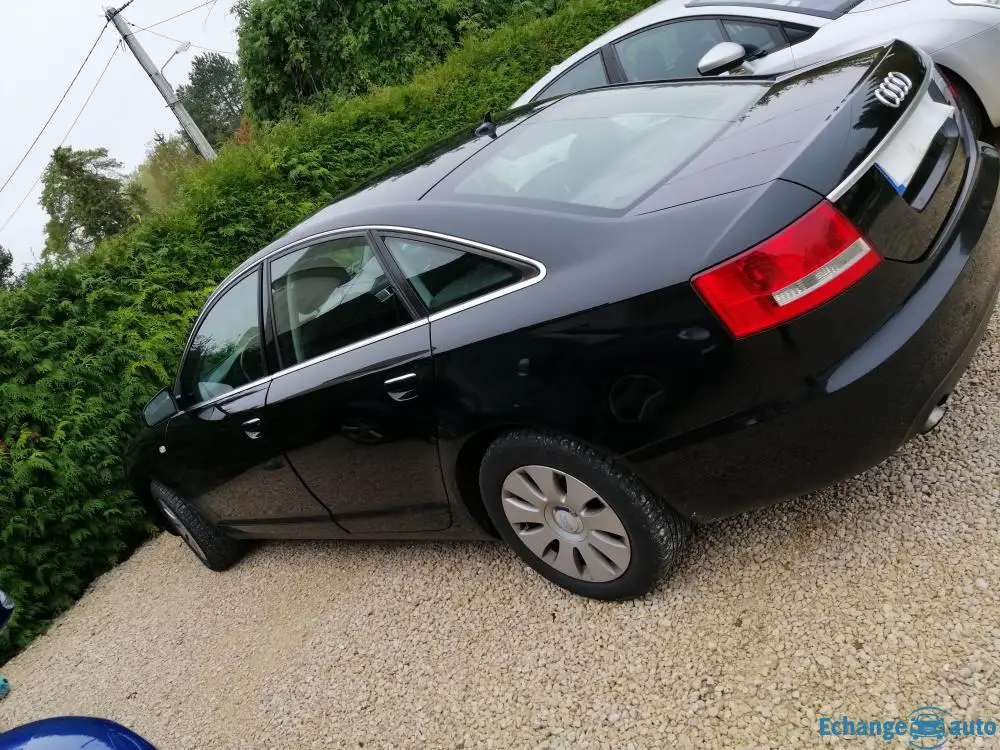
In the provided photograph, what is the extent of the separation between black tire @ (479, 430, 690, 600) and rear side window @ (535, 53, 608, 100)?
3756mm

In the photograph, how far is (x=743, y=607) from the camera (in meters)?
2.30

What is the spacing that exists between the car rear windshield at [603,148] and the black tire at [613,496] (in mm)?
701

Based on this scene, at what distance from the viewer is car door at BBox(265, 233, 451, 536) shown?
2418 millimetres

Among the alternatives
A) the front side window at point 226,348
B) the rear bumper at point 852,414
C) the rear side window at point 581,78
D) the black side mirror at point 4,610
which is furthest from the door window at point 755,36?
the black side mirror at point 4,610

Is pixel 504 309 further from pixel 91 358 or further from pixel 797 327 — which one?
pixel 91 358

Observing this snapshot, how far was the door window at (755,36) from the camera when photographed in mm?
4441

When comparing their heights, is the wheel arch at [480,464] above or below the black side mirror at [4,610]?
below

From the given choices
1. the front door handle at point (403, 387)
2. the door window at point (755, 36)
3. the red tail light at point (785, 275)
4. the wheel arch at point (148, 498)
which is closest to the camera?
the red tail light at point (785, 275)

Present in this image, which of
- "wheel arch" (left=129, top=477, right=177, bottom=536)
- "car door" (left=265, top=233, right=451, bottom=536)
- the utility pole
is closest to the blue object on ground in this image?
"car door" (left=265, top=233, right=451, bottom=536)

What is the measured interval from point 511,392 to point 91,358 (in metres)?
4.52

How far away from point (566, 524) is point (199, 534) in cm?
251

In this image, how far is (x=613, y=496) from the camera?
214cm

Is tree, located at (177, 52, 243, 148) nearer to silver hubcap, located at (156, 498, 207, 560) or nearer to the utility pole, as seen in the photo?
the utility pole

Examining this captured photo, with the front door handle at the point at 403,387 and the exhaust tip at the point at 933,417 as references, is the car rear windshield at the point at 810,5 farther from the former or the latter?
the front door handle at the point at 403,387
